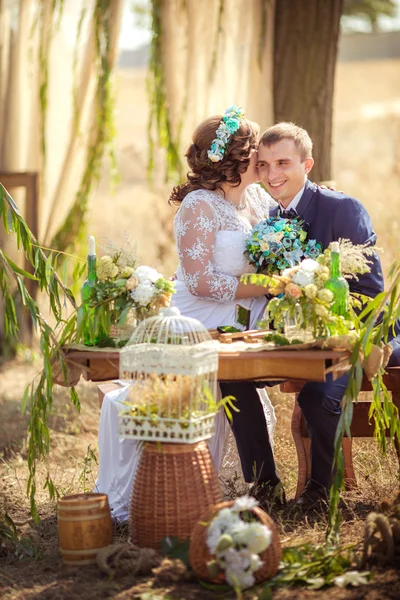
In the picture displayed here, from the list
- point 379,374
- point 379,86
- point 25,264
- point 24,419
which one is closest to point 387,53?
point 379,86

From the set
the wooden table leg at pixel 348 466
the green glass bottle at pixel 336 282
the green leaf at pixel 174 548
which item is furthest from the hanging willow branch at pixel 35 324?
the wooden table leg at pixel 348 466

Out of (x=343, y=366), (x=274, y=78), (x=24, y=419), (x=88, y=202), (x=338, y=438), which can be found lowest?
(x=24, y=419)

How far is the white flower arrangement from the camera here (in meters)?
3.34

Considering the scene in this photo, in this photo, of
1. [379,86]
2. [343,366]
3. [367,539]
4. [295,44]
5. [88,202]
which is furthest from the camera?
[379,86]

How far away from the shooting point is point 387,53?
3584 cm

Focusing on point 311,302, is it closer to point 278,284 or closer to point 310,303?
point 310,303

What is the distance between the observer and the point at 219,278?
15.6 ft

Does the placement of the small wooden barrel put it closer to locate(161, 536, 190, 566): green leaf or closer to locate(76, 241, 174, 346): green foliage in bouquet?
locate(161, 536, 190, 566): green leaf

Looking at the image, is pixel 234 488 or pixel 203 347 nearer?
pixel 203 347

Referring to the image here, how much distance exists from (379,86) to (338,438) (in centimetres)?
3042

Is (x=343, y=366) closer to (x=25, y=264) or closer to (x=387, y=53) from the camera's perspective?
(x=25, y=264)

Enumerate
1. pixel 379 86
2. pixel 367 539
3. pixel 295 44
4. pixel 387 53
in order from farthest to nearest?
pixel 387 53
pixel 379 86
pixel 295 44
pixel 367 539

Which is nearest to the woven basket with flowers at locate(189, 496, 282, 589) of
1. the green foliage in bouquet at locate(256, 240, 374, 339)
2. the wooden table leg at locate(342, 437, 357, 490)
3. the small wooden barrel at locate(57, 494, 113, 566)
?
the small wooden barrel at locate(57, 494, 113, 566)

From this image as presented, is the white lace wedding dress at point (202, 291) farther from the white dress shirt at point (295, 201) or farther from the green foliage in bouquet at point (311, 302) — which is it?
the green foliage in bouquet at point (311, 302)
